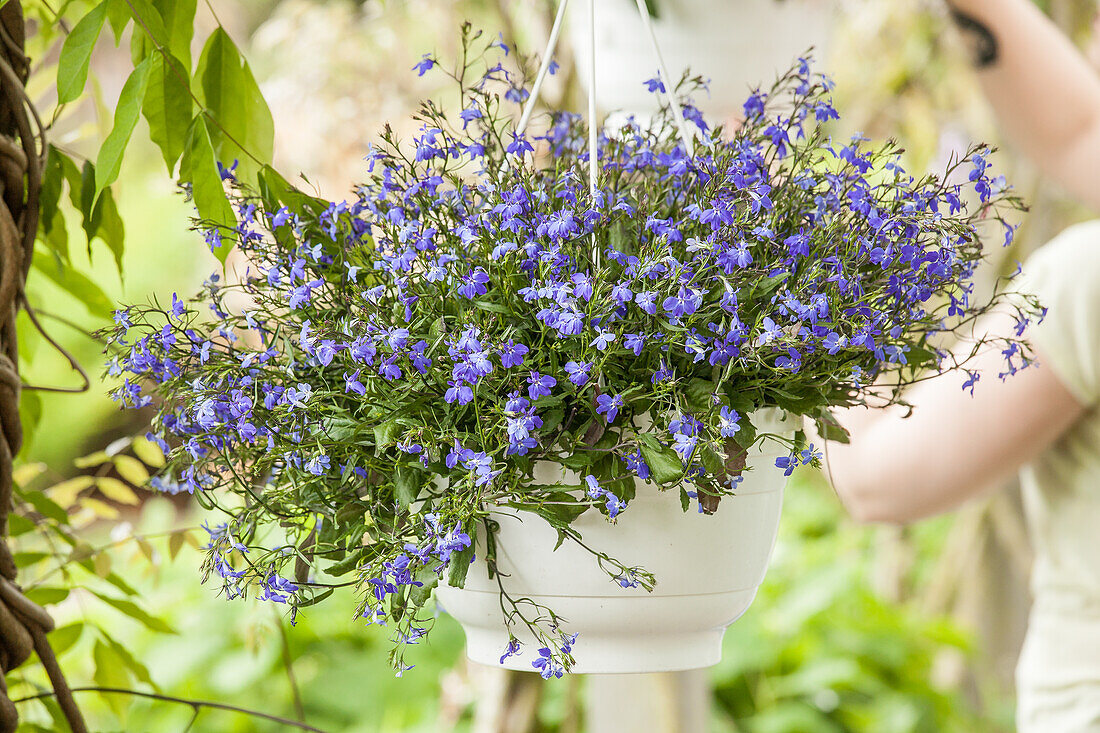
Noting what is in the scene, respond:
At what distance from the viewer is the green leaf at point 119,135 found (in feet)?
1.54

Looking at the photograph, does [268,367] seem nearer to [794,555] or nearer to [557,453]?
[557,453]

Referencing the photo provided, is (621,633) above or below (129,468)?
below

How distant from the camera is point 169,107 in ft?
1.68

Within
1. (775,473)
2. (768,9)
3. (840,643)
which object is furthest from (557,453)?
(840,643)

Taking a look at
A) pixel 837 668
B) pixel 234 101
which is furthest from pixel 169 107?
pixel 837 668

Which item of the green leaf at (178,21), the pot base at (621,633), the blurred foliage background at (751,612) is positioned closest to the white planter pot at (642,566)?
the pot base at (621,633)

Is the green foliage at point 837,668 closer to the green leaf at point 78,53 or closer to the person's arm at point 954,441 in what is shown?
the person's arm at point 954,441

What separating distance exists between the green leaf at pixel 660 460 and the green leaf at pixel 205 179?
242 millimetres

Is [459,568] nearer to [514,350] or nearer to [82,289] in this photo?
[514,350]

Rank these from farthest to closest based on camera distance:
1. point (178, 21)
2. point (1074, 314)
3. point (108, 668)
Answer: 1. point (1074, 314)
2. point (108, 668)
3. point (178, 21)

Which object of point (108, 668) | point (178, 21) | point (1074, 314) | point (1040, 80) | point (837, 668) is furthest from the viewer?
point (837, 668)

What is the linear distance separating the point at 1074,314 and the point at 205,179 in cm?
88

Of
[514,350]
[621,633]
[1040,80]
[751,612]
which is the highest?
[1040,80]

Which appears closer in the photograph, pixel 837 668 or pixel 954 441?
pixel 954 441
